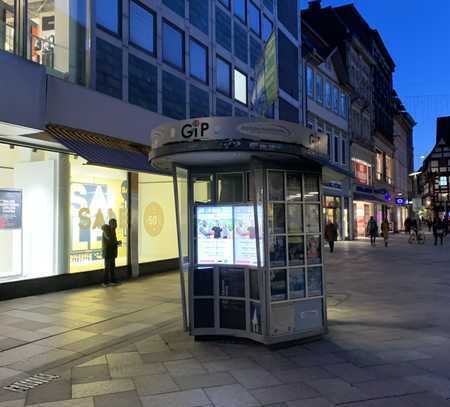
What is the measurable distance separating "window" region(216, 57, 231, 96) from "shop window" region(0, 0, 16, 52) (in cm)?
923

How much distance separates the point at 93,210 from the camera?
12703 mm

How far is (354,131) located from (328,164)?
1432 inches

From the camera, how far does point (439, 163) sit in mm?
112375

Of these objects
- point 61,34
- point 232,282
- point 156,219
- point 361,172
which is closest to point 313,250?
point 232,282

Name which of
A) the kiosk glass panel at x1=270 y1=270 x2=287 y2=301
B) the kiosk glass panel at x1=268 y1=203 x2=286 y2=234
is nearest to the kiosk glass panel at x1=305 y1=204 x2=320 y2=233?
the kiosk glass panel at x1=268 y1=203 x2=286 y2=234

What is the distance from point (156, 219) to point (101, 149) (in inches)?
179

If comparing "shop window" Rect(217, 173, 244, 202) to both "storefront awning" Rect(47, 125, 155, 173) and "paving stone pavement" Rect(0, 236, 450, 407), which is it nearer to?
"paving stone pavement" Rect(0, 236, 450, 407)

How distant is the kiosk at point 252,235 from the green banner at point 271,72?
2712 mm

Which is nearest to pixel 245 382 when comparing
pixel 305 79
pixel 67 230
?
pixel 67 230

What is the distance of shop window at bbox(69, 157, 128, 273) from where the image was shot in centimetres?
1205

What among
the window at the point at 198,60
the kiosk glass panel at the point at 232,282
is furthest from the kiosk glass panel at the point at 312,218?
the window at the point at 198,60

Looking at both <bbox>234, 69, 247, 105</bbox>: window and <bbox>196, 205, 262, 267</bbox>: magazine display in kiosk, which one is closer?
<bbox>196, 205, 262, 267</bbox>: magazine display in kiosk

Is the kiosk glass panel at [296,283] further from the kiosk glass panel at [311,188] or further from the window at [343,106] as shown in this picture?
the window at [343,106]

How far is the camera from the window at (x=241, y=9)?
65.1ft
